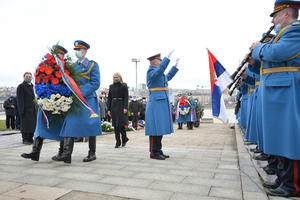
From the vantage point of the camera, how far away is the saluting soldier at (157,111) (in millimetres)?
5293

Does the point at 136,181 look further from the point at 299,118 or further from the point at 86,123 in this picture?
the point at 299,118

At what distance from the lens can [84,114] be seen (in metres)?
4.76

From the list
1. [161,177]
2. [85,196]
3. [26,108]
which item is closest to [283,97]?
[161,177]

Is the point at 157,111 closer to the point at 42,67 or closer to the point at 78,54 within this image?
the point at 78,54

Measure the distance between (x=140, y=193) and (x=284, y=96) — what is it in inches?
73.9

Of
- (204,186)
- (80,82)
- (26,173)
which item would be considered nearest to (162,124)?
(80,82)

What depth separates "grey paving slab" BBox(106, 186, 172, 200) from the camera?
2.82m

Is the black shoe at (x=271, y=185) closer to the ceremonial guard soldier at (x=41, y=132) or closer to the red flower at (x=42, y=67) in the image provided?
the ceremonial guard soldier at (x=41, y=132)

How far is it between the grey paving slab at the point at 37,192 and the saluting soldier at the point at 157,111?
2.53 metres

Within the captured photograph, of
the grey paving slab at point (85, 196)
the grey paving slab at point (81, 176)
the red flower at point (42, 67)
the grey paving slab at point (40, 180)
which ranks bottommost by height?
the grey paving slab at point (85, 196)

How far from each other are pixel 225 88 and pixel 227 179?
1918mm

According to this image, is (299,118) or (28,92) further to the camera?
(28,92)

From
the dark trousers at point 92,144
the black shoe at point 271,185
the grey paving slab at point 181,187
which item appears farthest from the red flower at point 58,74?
the black shoe at point 271,185

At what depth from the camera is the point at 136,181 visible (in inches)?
136
